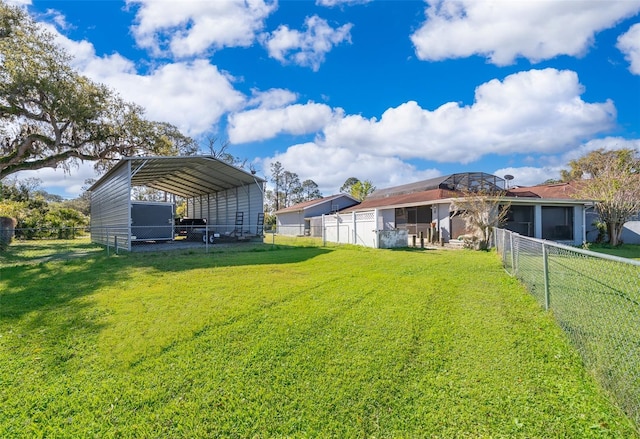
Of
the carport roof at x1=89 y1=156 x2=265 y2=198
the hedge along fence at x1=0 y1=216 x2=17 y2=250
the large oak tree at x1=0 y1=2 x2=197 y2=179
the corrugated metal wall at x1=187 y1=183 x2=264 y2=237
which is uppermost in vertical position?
the large oak tree at x1=0 y1=2 x2=197 y2=179

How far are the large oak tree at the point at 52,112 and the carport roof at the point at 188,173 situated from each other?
2.25 metres

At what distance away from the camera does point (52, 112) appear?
1466 cm

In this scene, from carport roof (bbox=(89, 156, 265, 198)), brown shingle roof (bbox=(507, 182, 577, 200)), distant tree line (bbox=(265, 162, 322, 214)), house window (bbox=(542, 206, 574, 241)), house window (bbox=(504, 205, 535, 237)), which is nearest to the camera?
carport roof (bbox=(89, 156, 265, 198))

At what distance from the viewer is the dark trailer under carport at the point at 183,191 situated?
521 inches

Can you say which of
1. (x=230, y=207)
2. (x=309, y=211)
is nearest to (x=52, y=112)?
(x=230, y=207)

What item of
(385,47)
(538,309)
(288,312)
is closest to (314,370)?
(288,312)

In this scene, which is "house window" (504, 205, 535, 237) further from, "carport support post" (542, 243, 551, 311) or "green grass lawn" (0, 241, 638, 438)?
"carport support post" (542, 243, 551, 311)

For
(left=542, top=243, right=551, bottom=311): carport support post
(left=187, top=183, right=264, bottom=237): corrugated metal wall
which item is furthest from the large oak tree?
(left=542, top=243, right=551, bottom=311): carport support post

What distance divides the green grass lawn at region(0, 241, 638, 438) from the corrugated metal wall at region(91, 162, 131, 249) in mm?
7751

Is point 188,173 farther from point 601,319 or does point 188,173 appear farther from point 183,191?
point 601,319

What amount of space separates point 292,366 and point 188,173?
16741 millimetres

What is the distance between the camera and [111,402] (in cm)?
266

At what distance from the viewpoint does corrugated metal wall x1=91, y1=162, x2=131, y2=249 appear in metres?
12.9

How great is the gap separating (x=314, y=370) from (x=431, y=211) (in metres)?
15.8
